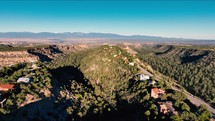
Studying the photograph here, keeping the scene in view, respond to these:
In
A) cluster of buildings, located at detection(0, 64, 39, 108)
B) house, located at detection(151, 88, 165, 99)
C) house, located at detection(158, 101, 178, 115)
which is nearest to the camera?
house, located at detection(158, 101, 178, 115)

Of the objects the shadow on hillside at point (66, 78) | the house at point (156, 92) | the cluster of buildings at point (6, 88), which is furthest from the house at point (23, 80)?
the house at point (156, 92)

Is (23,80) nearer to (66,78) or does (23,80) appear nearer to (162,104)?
(66,78)

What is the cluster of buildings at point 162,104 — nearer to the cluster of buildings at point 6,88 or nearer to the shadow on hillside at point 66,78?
the shadow on hillside at point 66,78

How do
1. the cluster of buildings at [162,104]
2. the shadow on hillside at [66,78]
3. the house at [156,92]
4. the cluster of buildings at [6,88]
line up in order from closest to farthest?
the cluster of buildings at [162,104]
the cluster of buildings at [6,88]
the house at [156,92]
the shadow on hillside at [66,78]

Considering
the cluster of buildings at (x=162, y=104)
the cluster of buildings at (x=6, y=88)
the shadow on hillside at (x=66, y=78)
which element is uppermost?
the cluster of buildings at (x=6, y=88)

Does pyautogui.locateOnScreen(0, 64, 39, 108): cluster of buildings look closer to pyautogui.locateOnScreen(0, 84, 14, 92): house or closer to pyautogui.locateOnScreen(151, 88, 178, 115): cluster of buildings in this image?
pyautogui.locateOnScreen(0, 84, 14, 92): house

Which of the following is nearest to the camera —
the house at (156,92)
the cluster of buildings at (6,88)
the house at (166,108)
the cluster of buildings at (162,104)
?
the house at (166,108)

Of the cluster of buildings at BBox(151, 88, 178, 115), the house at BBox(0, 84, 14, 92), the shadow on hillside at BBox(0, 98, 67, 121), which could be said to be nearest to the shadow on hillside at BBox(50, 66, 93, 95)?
the shadow on hillside at BBox(0, 98, 67, 121)

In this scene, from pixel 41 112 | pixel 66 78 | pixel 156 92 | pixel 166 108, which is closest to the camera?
pixel 166 108

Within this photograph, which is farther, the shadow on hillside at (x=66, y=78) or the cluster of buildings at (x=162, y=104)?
the shadow on hillside at (x=66, y=78)

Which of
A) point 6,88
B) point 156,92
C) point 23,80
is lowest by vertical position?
point 156,92

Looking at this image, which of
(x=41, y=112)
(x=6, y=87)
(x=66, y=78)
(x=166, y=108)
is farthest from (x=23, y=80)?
(x=166, y=108)

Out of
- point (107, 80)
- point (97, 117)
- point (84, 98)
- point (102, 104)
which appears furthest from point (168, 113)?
point (107, 80)
